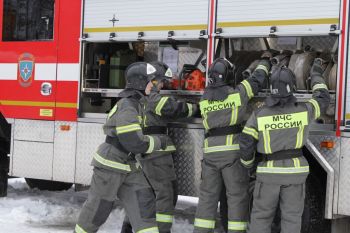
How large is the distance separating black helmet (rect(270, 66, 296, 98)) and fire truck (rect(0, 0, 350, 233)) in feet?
1.39

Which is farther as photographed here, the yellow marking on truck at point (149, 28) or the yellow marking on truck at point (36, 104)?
the yellow marking on truck at point (36, 104)

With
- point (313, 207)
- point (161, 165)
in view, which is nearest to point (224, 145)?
point (161, 165)

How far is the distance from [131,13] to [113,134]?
6.00ft

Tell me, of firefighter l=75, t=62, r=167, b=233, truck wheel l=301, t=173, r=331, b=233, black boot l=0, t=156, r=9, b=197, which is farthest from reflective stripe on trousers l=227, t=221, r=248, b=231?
black boot l=0, t=156, r=9, b=197

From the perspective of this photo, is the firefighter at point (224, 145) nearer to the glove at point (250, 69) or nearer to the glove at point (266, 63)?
the glove at point (266, 63)

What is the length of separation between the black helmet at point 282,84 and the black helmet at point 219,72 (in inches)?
21.1

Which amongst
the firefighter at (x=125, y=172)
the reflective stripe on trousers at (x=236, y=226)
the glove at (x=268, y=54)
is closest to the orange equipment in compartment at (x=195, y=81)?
the glove at (x=268, y=54)

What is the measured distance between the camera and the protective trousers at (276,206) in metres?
4.78

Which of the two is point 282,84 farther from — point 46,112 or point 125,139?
point 46,112

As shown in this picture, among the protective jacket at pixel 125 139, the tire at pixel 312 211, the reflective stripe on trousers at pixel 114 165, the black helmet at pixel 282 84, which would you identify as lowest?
the tire at pixel 312 211

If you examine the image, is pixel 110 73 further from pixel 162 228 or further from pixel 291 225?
pixel 291 225

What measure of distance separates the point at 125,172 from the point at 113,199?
221 millimetres

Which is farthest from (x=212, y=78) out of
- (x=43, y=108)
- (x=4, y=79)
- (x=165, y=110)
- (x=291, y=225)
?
(x=4, y=79)

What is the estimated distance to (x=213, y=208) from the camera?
17.6 ft
